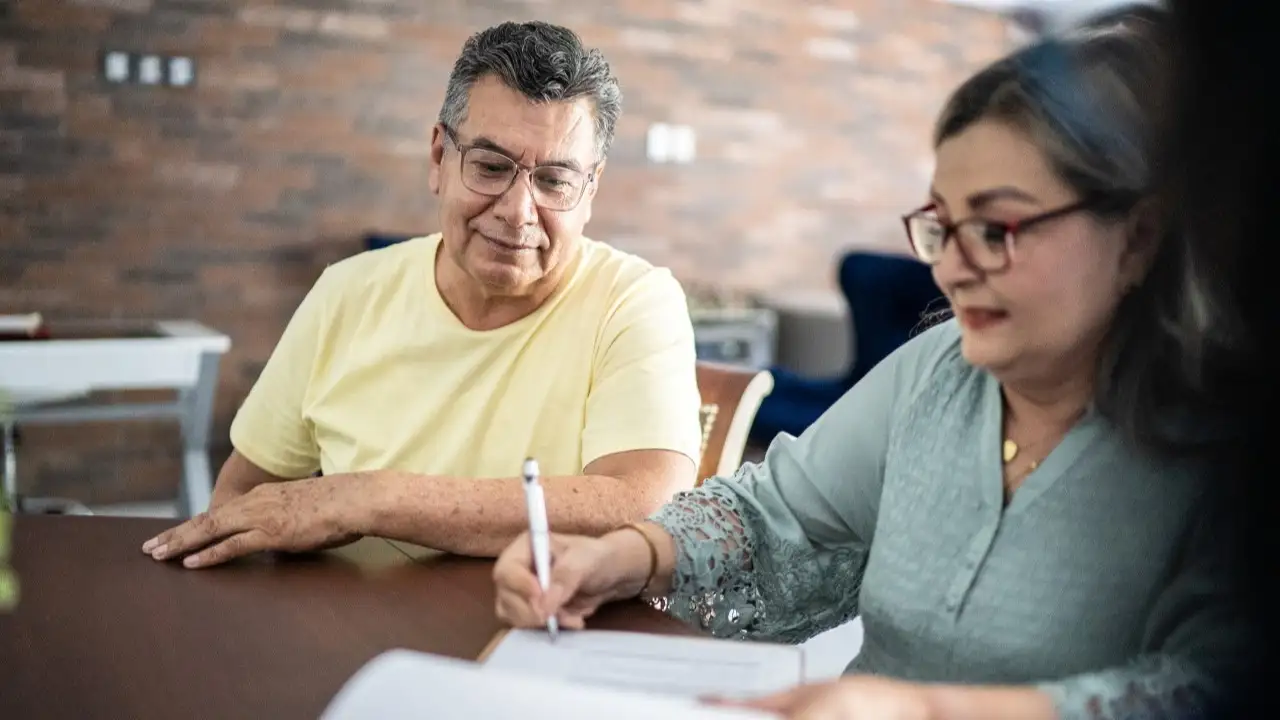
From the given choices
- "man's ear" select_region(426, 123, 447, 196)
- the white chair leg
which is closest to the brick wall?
the white chair leg

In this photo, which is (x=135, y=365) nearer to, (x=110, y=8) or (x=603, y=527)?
(x=110, y=8)

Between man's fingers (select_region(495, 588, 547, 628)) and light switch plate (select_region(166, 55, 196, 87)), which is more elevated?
light switch plate (select_region(166, 55, 196, 87))

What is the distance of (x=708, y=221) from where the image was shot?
575 cm

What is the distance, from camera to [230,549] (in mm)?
1254

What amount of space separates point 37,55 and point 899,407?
3.86 metres

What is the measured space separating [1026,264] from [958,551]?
269 mm

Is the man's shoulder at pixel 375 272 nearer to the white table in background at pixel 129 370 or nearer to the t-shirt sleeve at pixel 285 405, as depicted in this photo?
the t-shirt sleeve at pixel 285 405

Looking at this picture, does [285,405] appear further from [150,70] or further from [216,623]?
[150,70]

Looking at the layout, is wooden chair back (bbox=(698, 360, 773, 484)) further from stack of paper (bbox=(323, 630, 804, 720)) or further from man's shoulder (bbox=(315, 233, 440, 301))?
stack of paper (bbox=(323, 630, 804, 720))

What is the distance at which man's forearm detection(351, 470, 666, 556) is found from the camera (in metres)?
1.28

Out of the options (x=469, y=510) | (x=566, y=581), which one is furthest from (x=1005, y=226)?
(x=469, y=510)

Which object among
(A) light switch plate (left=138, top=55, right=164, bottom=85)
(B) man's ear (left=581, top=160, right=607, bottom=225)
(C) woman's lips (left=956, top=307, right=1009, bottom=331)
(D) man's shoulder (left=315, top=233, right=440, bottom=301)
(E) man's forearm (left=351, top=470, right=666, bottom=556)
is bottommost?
(E) man's forearm (left=351, top=470, right=666, bottom=556)

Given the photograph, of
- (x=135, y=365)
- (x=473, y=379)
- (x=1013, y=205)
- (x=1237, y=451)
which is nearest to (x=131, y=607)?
(x=473, y=379)

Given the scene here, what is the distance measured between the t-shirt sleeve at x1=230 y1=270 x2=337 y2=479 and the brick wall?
2.95 meters
